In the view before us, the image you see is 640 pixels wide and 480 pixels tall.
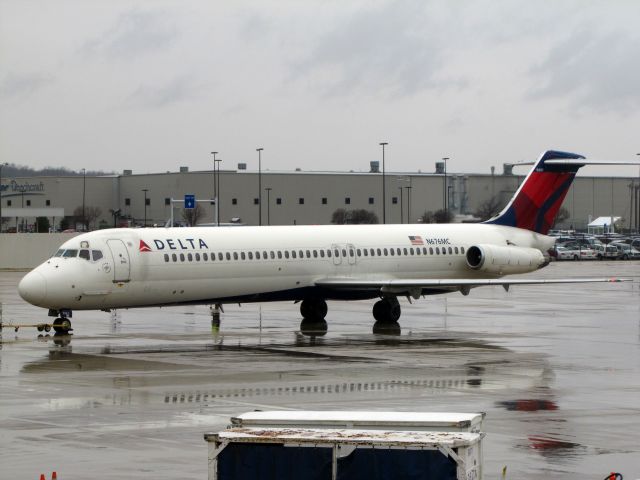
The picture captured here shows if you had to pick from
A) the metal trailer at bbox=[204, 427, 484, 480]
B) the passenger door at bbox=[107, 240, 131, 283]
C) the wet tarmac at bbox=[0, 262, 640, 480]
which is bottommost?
the wet tarmac at bbox=[0, 262, 640, 480]

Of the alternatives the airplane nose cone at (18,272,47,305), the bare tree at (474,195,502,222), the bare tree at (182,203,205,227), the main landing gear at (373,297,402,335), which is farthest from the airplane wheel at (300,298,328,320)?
the bare tree at (474,195,502,222)

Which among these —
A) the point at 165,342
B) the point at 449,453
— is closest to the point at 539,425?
the point at 449,453

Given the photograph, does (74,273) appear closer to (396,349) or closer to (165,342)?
(165,342)

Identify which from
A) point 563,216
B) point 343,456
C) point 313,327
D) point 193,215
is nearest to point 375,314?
point 313,327

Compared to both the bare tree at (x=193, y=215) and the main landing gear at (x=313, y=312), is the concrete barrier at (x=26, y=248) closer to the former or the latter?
the bare tree at (x=193, y=215)

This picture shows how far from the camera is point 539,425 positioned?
748 inches

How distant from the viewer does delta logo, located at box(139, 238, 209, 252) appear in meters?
34.1

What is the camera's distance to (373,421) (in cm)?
1180

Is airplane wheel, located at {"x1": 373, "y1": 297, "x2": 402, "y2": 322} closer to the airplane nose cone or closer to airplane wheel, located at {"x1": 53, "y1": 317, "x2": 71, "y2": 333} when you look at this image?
airplane wheel, located at {"x1": 53, "y1": 317, "x2": 71, "y2": 333}

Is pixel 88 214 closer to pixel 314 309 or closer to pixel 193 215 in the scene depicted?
pixel 193 215

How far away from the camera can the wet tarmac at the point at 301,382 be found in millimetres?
16500

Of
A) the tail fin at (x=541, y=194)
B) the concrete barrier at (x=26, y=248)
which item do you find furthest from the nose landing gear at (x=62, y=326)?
the concrete barrier at (x=26, y=248)

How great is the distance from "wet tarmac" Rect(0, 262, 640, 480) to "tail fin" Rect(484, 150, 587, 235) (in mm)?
3284

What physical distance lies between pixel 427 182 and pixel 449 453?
388 feet
